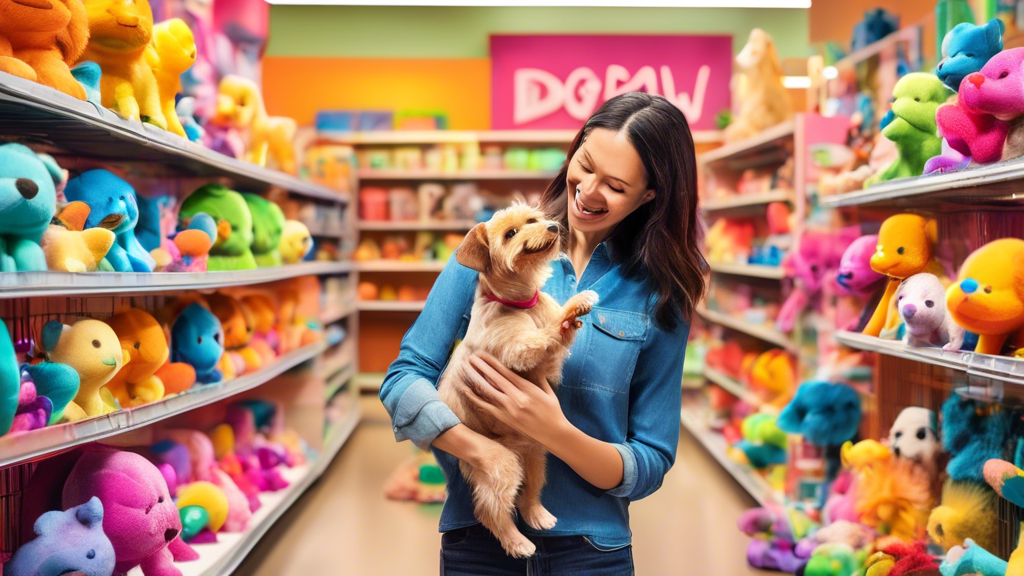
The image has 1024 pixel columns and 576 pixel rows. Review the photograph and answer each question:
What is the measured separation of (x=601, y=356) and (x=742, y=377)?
3932 millimetres

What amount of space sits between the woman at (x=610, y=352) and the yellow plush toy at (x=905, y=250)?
143 centimetres

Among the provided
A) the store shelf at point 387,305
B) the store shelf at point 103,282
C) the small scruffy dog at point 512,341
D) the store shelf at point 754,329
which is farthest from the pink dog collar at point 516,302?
the store shelf at point 387,305

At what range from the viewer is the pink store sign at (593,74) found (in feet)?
23.6

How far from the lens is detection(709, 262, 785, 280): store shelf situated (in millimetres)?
4346

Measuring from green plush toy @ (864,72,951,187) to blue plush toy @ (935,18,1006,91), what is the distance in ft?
1.16

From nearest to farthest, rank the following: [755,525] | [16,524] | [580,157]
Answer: [580,157] < [16,524] < [755,525]

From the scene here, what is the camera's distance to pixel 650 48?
24.1ft

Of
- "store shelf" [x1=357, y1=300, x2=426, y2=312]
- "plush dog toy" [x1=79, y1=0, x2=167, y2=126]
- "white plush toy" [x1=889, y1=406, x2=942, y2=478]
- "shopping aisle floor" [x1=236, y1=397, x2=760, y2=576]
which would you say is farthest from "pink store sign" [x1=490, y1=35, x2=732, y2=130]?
"plush dog toy" [x1=79, y1=0, x2=167, y2=126]

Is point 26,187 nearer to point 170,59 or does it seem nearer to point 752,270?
point 170,59

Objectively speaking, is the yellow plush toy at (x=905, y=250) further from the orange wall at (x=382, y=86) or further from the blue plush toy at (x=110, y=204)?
the orange wall at (x=382, y=86)

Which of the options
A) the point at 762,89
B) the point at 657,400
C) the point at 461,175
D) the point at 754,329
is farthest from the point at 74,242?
the point at 461,175

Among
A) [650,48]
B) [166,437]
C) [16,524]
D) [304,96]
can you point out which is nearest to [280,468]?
[166,437]

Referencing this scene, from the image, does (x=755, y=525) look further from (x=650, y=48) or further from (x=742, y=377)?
(x=650, y=48)

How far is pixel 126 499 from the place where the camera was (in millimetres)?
1930
